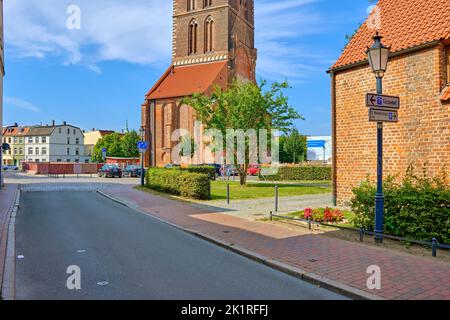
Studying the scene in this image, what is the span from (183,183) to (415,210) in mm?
12361

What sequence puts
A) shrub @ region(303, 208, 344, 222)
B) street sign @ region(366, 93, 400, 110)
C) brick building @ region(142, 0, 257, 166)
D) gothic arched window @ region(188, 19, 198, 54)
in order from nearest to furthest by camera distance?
street sign @ region(366, 93, 400, 110), shrub @ region(303, 208, 344, 222), brick building @ region(142, 0, 257, 166), gothic arched window @ region(188, 19, 198, 54)

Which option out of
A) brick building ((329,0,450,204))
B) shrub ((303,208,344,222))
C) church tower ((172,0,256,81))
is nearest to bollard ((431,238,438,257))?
shrub ((303,208,344,222))

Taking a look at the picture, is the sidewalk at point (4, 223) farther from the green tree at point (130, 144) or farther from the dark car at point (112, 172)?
the green tree at point (130, 144)

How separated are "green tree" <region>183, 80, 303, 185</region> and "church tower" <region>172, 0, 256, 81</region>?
29.6 metres

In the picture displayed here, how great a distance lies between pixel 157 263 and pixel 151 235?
2805 millimetres

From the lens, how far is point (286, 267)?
6.39 m

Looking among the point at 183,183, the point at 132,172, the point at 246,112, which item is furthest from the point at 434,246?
the point at 132,172

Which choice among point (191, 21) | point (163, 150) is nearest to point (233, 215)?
point (163, 150)

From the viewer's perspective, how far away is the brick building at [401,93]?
34.0 ft

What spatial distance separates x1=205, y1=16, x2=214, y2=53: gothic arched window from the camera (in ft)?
191

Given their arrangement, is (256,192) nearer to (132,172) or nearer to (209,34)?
(132,172)

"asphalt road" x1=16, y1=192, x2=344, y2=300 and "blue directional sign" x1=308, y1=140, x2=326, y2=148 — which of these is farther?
"blue directional sign" x1=308, y1=140, x2=326, y2=148

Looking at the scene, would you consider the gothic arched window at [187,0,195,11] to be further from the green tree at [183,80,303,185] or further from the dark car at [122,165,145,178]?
the green tree at [183,80,303,185]
